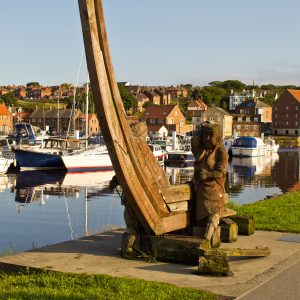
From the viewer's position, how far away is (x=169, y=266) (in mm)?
9023

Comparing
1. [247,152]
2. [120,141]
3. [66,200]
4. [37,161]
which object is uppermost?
[120,141]

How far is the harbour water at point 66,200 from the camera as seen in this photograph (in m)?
19.1

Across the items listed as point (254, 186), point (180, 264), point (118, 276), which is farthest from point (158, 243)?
point (254, 186)

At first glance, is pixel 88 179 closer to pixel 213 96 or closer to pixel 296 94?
pixel 296 94

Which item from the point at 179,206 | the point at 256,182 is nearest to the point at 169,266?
the point at 179,206

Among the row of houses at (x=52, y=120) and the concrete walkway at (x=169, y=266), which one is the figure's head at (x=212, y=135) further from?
the row of houses at (x=52, y=120)

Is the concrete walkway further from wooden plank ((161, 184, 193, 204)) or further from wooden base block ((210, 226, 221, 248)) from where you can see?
wooden plank ((161, 184, 193, 204))

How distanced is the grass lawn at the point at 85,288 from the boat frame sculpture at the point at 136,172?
3.59ft

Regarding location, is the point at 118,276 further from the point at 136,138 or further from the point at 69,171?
the point at 69,171

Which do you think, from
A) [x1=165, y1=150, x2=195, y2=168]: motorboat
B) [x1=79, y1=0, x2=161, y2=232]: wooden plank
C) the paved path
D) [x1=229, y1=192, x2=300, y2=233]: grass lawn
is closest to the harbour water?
[x1=229, y1=192, x2=300, y2=233]: grass lawn

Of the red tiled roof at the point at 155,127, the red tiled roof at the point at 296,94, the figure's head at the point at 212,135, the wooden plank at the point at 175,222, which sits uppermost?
the red tiled roof at the point at 296,94

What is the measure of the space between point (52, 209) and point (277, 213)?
1365 cm

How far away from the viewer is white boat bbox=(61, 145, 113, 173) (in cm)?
5038

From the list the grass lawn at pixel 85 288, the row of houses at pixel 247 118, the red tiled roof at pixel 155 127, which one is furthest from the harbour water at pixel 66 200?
the row of houses at pixel 247 118
